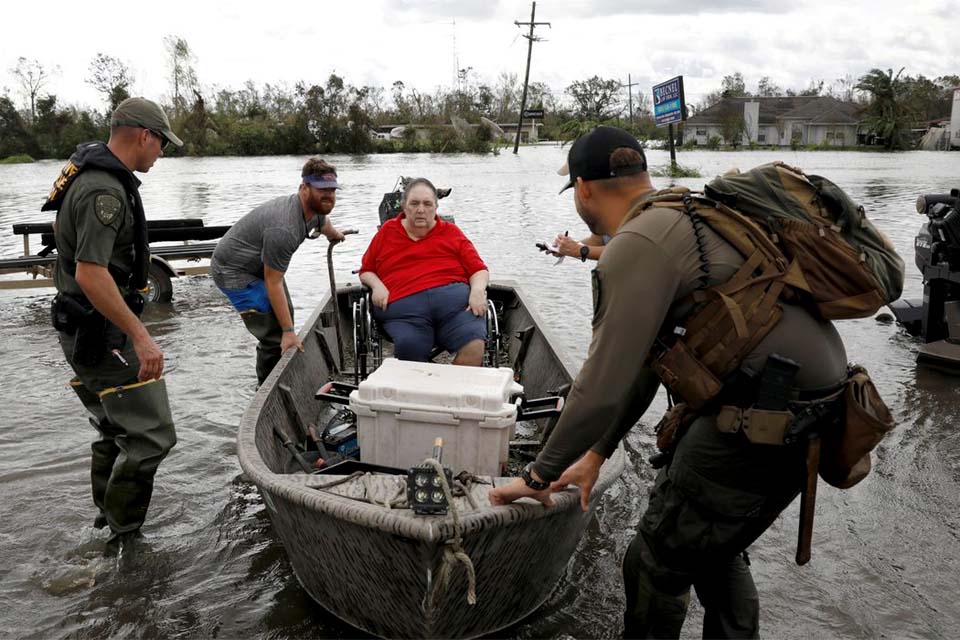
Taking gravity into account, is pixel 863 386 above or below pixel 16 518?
above

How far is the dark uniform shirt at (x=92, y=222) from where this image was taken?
3557 millimetres

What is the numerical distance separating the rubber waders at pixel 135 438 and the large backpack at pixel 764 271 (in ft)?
8.65

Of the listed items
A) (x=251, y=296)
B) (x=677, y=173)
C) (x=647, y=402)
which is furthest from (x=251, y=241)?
(x=677, y=173)

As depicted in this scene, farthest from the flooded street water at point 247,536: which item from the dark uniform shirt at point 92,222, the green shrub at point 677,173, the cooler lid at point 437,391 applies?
the green shrub at point 677,173

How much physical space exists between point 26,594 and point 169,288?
749cm

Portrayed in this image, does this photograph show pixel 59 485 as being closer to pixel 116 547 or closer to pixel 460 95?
pixel 116 547

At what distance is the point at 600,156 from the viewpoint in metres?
2.46

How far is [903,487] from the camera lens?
5320mm

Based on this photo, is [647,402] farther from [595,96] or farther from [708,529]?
[595,96]

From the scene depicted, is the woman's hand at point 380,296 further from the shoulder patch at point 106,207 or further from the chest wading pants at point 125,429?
the shoulder patch at point 106,207

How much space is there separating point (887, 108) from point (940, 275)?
75897 millimetres

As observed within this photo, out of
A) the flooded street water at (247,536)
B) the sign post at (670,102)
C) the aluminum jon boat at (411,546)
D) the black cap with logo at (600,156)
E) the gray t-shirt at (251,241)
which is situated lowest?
the flooded street water at (247,536)

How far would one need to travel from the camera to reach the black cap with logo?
2.46m

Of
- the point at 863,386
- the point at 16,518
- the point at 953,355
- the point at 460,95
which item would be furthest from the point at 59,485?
the point at 460,95
